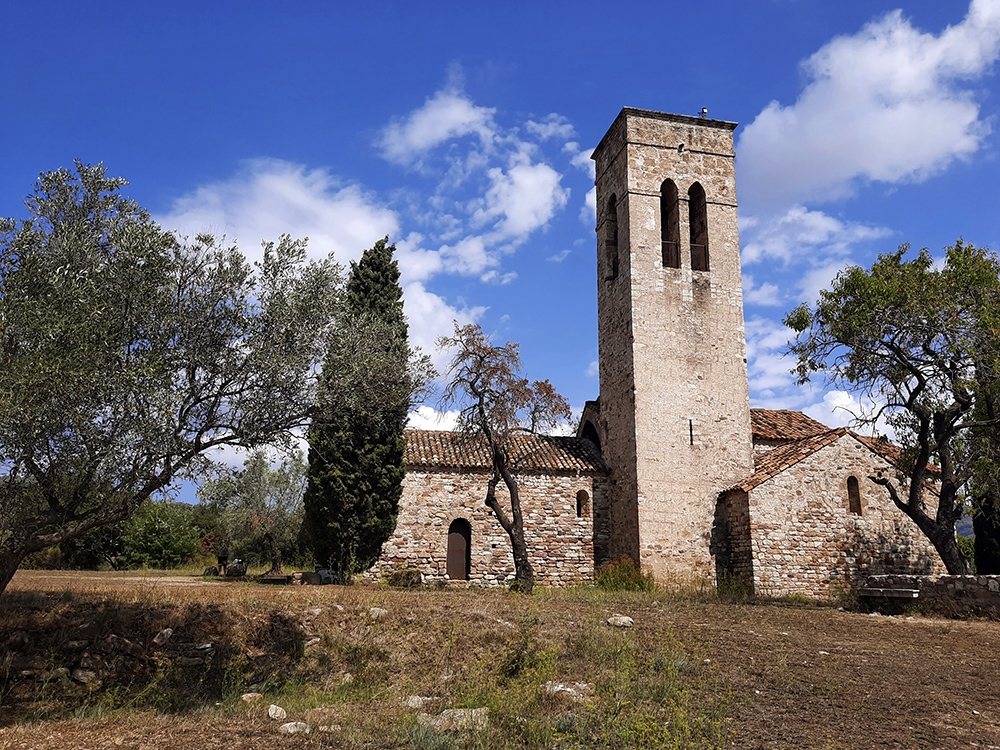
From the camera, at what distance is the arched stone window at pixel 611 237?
25844 millimetres

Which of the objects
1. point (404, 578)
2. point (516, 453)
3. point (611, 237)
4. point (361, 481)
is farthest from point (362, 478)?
point (611, 237)

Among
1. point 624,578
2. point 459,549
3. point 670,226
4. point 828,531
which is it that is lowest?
point 624,578

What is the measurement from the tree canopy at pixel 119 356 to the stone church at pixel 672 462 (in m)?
13.3

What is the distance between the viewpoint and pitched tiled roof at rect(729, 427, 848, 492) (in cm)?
2198

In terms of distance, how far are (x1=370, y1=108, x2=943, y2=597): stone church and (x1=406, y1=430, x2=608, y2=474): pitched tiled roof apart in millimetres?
82

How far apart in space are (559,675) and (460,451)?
46.5ft

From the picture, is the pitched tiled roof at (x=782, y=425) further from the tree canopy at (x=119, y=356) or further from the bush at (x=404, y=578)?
the tree canopy at (x=119, y=356)

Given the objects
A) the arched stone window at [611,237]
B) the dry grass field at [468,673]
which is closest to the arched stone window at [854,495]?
the dry grass field at [468,673]

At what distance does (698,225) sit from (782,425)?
8191mm

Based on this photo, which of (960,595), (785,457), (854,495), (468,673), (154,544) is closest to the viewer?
(468,673)

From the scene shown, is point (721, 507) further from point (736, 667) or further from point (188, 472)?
point (188, 472)

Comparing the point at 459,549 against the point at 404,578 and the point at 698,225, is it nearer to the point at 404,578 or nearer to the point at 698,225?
the point at 404,578

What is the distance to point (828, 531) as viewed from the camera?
22.0m

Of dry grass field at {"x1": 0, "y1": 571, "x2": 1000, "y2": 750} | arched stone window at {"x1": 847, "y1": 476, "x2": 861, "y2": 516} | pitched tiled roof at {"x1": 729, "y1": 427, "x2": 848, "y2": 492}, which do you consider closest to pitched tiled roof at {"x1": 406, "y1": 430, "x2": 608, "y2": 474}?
pitched tiled roof at {"x1": 729, "y1": 427, "x2": 848, "y2": 492}
